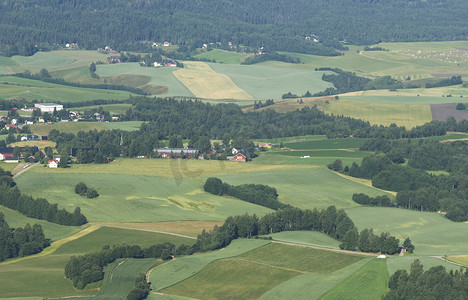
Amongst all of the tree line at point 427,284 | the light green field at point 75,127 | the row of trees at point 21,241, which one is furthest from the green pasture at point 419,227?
the light green field at point 75,127

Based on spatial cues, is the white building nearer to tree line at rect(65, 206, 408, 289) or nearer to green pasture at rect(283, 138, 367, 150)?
green pasture at rect(283, 138, 367, 150)

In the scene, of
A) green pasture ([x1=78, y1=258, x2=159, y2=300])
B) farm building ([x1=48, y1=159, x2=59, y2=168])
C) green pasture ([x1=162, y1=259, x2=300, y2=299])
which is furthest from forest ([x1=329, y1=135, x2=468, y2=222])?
green pasture ([x1=78, y1=258, x2=159, y2=300])

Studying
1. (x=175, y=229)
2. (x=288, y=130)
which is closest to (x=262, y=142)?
(x=288, y=130)

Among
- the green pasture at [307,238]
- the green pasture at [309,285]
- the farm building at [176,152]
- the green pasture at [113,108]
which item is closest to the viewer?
the green pasture at [309,285]

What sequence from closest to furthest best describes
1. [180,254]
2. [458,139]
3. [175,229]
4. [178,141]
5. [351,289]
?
[351,289], [180,254], [175,229], [178,141], [458,139]

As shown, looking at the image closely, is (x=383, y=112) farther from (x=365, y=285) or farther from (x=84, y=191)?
(x=365, y=285)

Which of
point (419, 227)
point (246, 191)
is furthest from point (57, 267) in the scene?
point (419, 227)

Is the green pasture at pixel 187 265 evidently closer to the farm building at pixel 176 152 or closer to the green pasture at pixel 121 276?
the green pasture at pixel 121 276

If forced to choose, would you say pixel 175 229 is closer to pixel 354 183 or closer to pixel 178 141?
pixel 354 183
